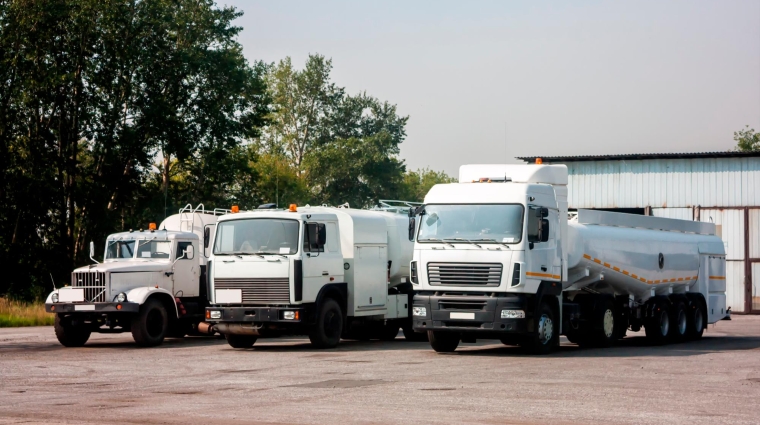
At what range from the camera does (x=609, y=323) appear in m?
23.4

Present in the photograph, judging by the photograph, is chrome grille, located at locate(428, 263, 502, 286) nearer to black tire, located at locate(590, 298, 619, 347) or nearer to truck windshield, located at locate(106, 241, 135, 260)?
black tire, located at locate(590, 298, 619, 347)

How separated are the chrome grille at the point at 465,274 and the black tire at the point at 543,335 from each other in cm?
132

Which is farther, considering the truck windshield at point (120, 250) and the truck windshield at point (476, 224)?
the truck windshield at point (120, 250)

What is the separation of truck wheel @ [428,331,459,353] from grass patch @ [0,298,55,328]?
60.6 feet

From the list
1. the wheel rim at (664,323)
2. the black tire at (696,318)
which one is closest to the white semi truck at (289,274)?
the wheel rim at (664,323)

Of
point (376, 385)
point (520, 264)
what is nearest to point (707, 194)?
point (520, 264)

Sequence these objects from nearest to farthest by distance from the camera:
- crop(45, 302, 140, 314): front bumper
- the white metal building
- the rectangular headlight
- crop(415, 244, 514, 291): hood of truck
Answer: the rectangular headlight, crop(415, 244, 514, 291): hood of truck, crop(45, 302, 140, 314): front bumper, the white metal building

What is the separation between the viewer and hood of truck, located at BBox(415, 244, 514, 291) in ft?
64.5

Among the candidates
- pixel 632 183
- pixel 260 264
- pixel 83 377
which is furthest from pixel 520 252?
pixel 632 183

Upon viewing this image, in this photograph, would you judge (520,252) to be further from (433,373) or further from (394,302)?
(394,302)

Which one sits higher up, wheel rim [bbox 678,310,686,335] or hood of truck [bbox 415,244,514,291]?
hood of truck [bbox 415,244,514,291]

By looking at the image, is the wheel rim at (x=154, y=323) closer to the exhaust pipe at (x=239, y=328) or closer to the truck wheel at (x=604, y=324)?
the exhaust pipe at (x=239, y=328)

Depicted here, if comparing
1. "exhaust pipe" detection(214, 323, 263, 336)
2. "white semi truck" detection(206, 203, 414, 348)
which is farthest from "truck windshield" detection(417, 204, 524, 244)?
"exhaust pipe" detection(214, 323, 263, 336)

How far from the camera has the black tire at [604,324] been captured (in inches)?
901
